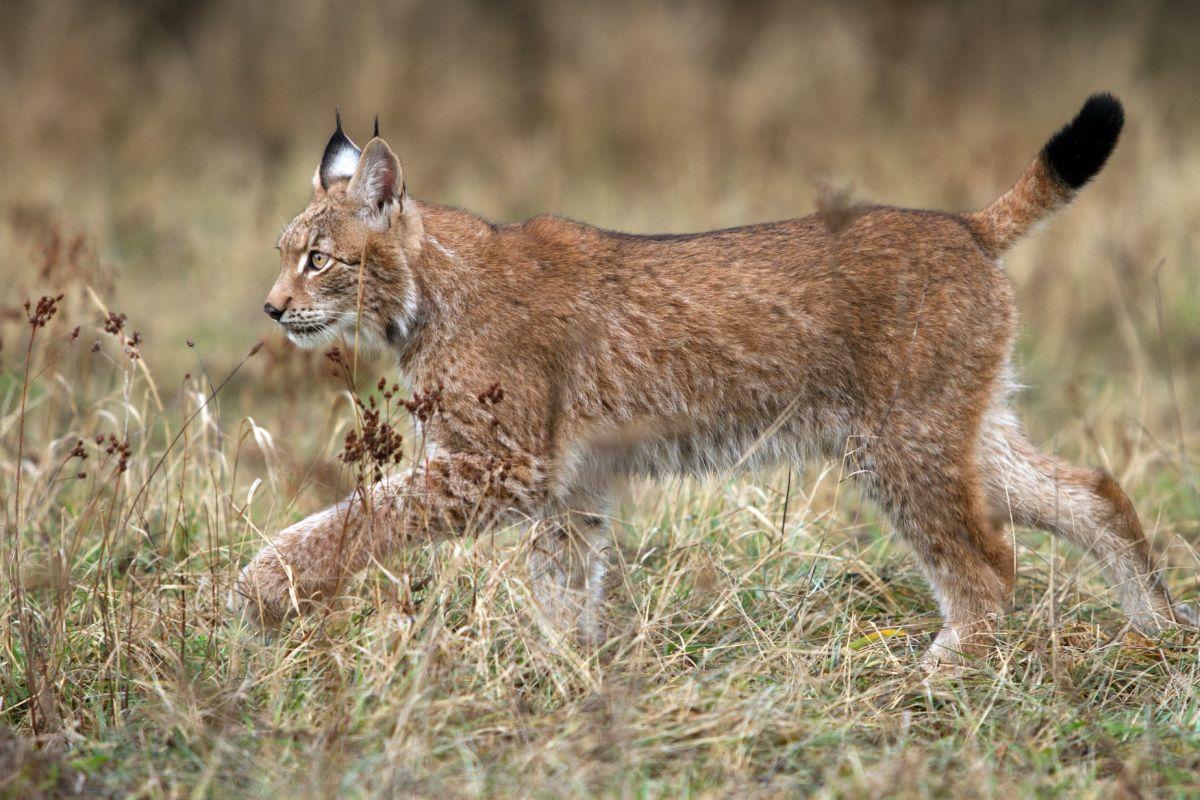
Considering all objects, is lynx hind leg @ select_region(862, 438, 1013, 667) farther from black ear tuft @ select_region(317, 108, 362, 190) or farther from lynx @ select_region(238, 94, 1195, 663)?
black ear tuft @ select_region(317, 108, 362, 190)

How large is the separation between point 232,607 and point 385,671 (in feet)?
2.34

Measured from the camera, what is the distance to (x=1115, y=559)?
4660 mm

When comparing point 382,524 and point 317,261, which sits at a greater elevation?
point 317,261

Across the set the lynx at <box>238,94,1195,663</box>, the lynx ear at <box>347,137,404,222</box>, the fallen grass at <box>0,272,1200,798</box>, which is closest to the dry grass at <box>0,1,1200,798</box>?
the fallen grass at <box>0,272,1200,798</box>

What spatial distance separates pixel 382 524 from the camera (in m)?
4.15

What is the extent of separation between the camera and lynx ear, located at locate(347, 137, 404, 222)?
4.42 m

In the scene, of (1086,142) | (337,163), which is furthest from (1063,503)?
(337,163)

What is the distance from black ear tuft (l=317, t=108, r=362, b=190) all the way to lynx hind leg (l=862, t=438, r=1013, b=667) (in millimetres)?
1953

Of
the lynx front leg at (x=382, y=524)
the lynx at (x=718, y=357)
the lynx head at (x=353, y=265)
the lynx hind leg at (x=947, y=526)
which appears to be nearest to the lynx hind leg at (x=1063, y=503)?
the lynx at (x=718, y=357)

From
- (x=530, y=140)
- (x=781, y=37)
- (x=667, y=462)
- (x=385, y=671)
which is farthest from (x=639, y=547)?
(x=781, y=37)

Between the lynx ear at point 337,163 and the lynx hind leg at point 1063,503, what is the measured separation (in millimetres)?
2262

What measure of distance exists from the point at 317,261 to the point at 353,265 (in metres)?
0.12

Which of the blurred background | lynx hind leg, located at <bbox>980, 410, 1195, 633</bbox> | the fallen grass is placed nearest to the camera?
the fallen grass

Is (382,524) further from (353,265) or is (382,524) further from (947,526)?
(947,526)
